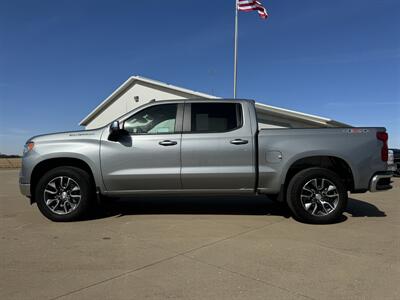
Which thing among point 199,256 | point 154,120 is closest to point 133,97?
point 154,120

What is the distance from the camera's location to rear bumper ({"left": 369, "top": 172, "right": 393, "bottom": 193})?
5.73m

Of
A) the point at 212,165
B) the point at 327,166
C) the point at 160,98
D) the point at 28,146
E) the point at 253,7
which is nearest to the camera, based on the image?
the point at 212,165

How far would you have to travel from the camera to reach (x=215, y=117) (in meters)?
6.07

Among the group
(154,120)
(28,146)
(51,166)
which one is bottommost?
(51,166)

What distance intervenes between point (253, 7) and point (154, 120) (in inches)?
604

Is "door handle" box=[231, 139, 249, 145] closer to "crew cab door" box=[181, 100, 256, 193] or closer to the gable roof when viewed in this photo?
"crew cab door" box=[181, 100, 256, 193]

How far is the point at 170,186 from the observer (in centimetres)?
588

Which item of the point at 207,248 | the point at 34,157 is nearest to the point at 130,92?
the point at 34,157

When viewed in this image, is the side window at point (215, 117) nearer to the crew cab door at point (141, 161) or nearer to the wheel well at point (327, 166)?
the crew cab door at point (141, 161)

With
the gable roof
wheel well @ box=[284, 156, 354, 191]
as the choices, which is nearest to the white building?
the gable roof

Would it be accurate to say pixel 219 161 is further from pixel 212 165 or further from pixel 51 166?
pixel 51 166

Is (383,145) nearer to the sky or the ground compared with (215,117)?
nearer to the ground

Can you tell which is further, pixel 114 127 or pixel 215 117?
pixel 215 117

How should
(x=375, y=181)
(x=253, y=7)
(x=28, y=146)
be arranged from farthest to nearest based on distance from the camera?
(x=253, y=7) → (x=28, y=146) → (x=375, y=181)
